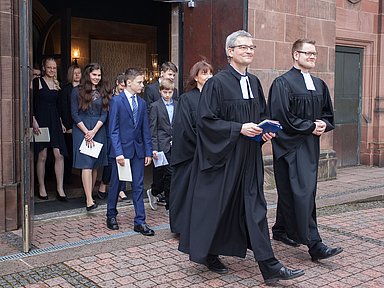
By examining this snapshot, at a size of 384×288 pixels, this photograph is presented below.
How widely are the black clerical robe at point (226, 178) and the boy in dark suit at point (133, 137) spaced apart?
1.27 m

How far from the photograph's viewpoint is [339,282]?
179 inches

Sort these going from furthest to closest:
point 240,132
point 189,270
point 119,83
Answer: point 119,83, point 189,270, point 240,132

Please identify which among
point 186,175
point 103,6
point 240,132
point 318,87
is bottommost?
point 186,175

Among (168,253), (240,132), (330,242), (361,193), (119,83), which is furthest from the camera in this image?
(361,193)

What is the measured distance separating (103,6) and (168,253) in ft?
23.3

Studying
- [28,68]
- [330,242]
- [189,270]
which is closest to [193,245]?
[189,270]

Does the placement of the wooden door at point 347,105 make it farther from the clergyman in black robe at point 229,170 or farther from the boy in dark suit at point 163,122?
the clergyman in black robe at point 229,170

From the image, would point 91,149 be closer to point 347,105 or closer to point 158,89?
point 158,89

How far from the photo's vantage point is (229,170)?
4.55 meters

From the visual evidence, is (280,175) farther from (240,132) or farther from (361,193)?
(361,193)

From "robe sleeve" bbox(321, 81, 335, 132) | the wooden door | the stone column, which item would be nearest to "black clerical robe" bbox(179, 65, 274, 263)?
"robe sleeve" bbox(321, 81, 335, 132)

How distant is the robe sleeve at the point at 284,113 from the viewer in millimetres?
5125

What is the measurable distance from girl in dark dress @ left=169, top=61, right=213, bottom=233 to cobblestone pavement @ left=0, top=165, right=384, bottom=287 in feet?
1.36

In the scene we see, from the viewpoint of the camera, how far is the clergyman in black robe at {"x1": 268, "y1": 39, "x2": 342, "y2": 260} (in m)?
5.05
